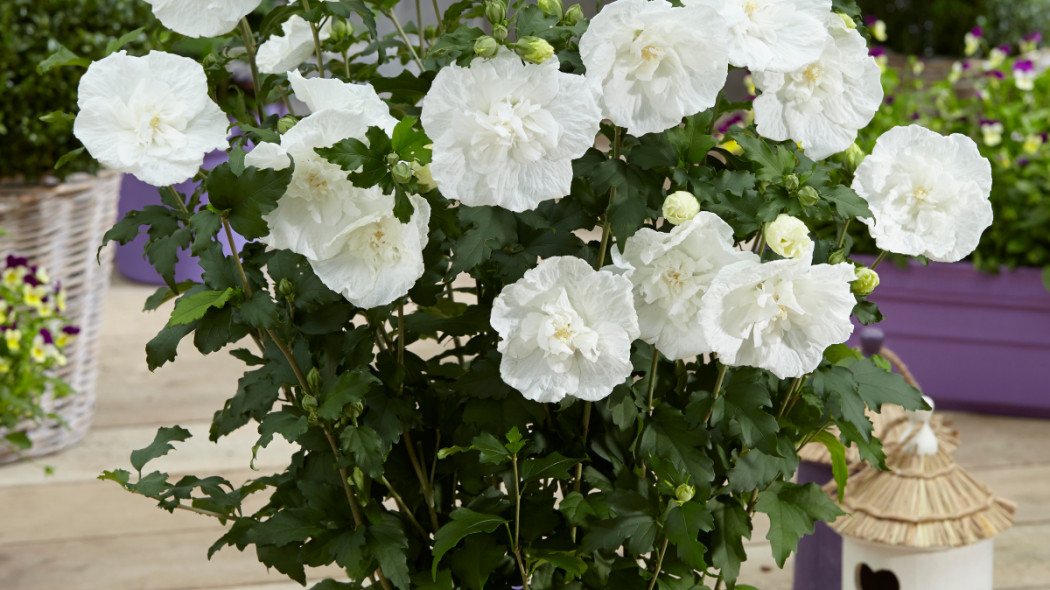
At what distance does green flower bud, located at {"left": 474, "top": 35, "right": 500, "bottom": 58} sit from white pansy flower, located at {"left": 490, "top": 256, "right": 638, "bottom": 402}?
0.12 meters

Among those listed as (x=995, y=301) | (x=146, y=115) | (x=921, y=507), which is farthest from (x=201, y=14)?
(x=995, y=301)

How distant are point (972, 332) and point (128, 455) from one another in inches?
61.6

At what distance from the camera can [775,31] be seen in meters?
0.61

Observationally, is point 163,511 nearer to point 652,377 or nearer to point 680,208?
point 652,377

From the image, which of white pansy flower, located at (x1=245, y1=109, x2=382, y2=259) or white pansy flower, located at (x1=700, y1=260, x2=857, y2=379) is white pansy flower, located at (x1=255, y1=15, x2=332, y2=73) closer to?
white pansy flower, located at (x1=245, y1=109, x2=382, y2=259)

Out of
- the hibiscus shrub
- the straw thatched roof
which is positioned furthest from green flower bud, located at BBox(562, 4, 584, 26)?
the straw thatched roof

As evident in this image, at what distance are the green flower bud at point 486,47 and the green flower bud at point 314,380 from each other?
0.24 meters

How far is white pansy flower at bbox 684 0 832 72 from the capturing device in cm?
59

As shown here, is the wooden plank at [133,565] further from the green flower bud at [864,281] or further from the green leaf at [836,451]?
the green flower bud at [864,281]

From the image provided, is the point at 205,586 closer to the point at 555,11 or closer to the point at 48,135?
the point at 48,135

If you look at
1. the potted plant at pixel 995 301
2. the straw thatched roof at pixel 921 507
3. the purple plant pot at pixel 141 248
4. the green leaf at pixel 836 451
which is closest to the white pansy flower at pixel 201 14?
the green leaf at pixel 836 451

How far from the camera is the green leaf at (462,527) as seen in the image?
68 cm

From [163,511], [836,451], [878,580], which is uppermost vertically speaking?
[836,451]

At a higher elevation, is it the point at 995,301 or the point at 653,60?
the point at 653,60
